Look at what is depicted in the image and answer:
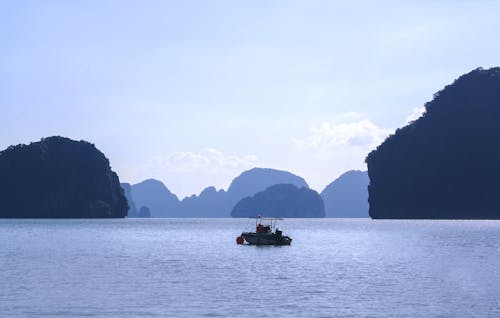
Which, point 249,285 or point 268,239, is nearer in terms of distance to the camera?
point 249,285

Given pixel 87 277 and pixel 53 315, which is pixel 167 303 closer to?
pixel 53 315

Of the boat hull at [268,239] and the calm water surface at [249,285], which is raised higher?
the boat hull at [268,239]

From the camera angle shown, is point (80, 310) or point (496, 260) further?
point (496, 260)

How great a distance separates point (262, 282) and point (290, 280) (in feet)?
10.0

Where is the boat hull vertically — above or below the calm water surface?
above

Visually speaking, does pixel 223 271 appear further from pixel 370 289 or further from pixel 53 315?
pixel 53 315

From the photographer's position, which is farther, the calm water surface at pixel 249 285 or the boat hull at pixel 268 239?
the boat hull at pixel 268 239


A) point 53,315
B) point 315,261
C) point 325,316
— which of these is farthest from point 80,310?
point 315,261

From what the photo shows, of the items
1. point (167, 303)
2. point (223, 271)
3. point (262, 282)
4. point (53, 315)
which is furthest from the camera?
point (223, 271)

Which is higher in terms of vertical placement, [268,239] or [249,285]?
[268,239]

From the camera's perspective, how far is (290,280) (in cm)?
5819

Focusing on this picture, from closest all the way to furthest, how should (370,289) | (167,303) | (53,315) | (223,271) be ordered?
(53,315), (167,303), (370,289), (223,271)

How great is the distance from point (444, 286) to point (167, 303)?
23.4m

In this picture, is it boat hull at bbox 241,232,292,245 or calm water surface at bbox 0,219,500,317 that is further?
boat hull at bbox 241,232,292,245
